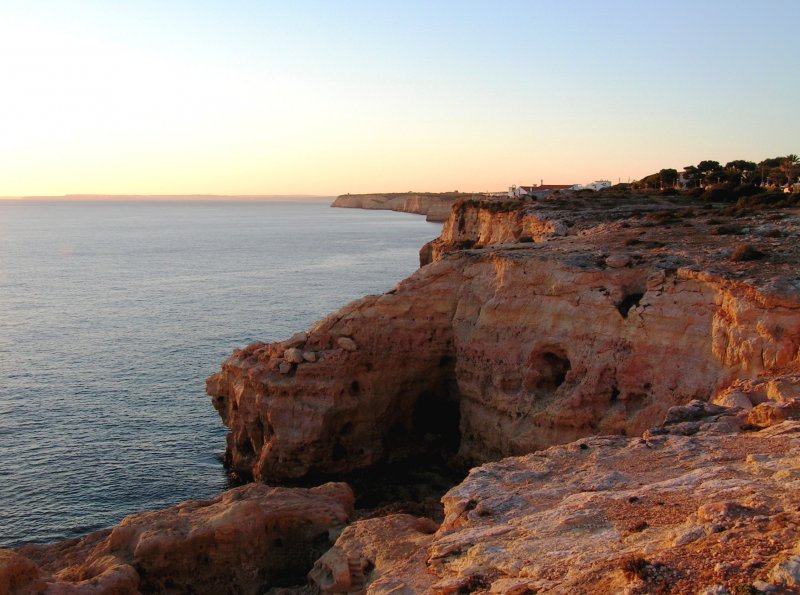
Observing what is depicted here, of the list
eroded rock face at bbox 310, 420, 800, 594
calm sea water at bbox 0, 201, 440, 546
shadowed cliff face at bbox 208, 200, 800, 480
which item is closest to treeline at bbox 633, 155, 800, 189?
calm sea water at bbox 0, 201, 440, 546

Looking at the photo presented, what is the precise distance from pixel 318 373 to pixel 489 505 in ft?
47.0

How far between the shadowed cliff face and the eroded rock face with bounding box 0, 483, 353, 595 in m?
8.05

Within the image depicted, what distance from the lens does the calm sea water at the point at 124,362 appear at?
92.0 feet

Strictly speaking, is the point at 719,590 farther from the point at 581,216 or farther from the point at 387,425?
the point at 581,216

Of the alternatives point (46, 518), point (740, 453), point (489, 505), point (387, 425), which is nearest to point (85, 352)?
point (46, 518)

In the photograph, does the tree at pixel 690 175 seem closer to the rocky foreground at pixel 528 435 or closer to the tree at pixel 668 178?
the tree at pixel 668 178

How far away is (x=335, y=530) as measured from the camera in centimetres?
1923

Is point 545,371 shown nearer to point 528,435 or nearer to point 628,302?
point 528,435

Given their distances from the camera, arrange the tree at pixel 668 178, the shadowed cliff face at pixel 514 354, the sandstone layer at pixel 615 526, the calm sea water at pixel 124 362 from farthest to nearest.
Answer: the tree at pixel 668 178, the calm sea water at pixel 124 362, the shadowed cliff face at pixel 514 354, the sandstone layer at pixel 615 526

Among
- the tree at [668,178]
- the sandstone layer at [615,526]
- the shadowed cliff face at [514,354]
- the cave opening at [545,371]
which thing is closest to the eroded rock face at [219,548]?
the sandstone layer at [615,526]

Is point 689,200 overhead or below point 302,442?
overhead

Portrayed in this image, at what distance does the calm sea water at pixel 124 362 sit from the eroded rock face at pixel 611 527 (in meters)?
14.1

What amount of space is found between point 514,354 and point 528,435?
9.29ft

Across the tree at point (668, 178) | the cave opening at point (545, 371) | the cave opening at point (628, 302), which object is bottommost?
the cave opening at point (545, 371)
